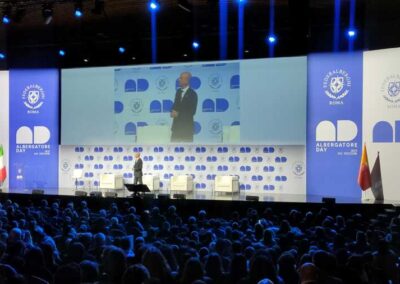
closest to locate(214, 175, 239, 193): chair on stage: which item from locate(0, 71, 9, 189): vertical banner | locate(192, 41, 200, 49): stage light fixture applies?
locate(192, 41, 200, 49): stage light fixture

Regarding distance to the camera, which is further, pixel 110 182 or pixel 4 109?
pixel 4 109

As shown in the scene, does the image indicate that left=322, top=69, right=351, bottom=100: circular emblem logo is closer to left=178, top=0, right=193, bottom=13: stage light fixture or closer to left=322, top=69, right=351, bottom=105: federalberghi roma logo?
left=322, top=69, right=351, bottom=105: federalberghi roma logo

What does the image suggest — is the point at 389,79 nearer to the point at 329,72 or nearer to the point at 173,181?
the point at 329,72

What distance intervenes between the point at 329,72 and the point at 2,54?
34.0ft

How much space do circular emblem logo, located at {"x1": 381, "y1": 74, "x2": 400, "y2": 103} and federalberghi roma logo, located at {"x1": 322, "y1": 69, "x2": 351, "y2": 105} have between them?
913mm

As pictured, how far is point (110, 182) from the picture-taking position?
15039mm

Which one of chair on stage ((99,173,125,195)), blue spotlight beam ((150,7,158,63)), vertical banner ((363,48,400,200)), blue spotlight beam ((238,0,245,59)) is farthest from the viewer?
blue spotlight beam ((150,7,158,63))

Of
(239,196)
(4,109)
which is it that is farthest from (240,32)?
(4,109)

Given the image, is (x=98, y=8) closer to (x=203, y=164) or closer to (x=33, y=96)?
(x=33, y=96)

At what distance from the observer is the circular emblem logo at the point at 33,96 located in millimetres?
16609

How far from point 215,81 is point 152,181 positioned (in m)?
3.34

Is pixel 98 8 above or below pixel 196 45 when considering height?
above

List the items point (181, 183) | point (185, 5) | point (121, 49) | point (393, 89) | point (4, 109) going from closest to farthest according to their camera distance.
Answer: point (393, 89)
point (185, 5)
point (181, 183)
point (121, 49)
point (4, 109)

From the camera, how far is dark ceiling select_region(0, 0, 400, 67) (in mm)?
13227
